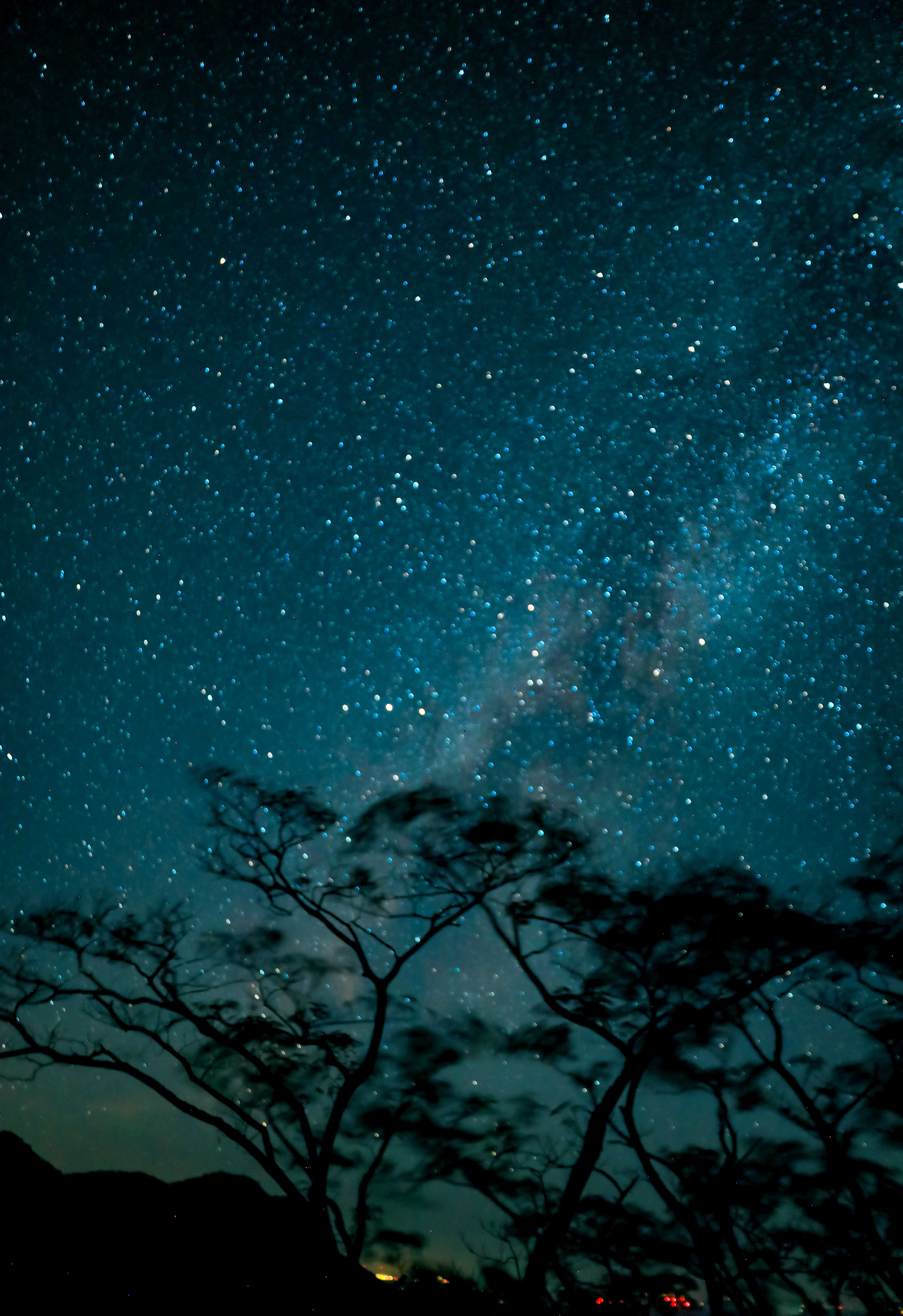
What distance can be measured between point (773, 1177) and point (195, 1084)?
8771 mm

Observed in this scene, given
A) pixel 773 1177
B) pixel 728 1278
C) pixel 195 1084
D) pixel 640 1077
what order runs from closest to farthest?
pixel 640 1077, pixel 195 1084, pixel 728 1278, pixel 773 1177

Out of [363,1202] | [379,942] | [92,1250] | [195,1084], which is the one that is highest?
[379,942]

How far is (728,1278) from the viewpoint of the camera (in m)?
13.5

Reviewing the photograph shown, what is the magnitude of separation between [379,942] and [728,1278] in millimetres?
6940

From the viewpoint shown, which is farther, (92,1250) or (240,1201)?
(240,1201)

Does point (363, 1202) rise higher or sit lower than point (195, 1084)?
lower

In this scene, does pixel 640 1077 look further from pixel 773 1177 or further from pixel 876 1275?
pixel 876 1275

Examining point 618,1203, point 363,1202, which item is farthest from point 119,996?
point 618,1203

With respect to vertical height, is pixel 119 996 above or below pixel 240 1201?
above

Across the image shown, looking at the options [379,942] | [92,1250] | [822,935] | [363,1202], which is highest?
[822,935]

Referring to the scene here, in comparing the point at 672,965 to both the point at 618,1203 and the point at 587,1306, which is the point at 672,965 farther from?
the point at 587,1306

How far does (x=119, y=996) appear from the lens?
13039 mm

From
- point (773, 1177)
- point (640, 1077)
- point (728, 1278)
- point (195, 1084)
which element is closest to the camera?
point (640, 1077)

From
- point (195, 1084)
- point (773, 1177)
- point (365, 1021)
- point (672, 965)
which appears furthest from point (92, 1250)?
point (773, 1177)
